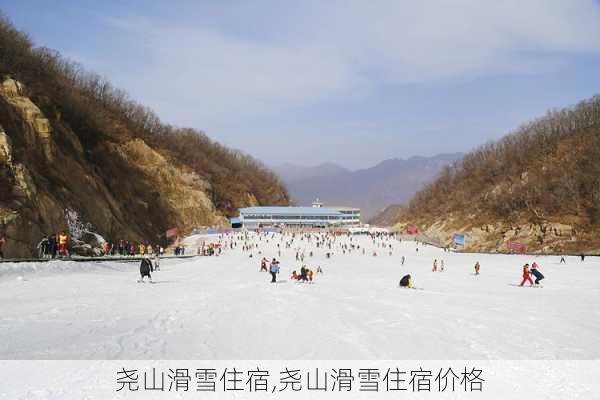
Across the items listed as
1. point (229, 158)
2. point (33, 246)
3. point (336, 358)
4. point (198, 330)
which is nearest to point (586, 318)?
point (336, 358)

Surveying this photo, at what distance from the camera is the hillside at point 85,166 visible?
30328mm

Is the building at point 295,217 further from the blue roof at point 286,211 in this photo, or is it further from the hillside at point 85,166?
the hillside at point 85,166

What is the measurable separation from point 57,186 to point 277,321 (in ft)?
105

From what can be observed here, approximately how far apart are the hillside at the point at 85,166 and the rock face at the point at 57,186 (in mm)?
88

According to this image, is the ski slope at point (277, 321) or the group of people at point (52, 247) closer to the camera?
the ski slope at point (277, 321)

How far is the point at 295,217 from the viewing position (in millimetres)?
115375

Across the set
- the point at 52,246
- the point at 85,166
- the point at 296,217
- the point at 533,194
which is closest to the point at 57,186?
the point at 85,166

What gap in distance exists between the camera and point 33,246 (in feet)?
87.2

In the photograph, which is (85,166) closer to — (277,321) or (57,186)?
(57,186)

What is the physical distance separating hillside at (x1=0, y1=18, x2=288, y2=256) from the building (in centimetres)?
524

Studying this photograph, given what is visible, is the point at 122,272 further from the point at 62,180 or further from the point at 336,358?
the point at 62,180

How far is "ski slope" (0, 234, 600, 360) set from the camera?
8.41 metres

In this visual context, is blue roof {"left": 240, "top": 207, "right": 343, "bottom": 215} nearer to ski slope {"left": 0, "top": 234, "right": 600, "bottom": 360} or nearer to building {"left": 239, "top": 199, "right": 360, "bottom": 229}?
building {"left": 239, "top": 199, "right": 360, "bottom": 229}

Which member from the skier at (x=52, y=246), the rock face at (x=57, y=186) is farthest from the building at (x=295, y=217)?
the skier at (x=52, y=246)
